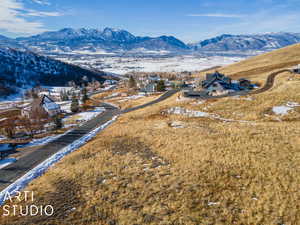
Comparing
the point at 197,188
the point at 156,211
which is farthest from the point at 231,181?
the point at 156,211

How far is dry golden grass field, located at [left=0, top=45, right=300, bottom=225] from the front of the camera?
1234 centimetres

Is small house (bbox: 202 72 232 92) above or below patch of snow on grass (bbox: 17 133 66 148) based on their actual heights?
above

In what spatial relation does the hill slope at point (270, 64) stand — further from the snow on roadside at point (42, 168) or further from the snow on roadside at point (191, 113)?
the snow on roadside at point (42, 168)

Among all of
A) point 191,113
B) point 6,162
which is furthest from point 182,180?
point 191,113

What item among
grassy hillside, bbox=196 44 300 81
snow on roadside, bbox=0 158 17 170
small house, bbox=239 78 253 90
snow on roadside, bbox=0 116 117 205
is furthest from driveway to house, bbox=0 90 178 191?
grassy hillside, bbox=196 44 300 81

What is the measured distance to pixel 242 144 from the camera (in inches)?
875

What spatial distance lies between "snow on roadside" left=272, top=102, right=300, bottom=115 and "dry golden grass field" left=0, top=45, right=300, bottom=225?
3789 millimetres

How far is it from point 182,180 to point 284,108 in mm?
30636

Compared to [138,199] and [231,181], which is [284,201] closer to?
[231,181]

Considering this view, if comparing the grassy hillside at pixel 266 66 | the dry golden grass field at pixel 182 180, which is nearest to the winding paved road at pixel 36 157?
the dry golden grass field at pixel 182 180

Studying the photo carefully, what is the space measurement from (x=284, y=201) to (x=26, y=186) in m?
23.3

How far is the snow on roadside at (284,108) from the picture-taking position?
33594 mm

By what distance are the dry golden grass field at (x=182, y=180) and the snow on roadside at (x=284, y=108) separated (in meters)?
3.79

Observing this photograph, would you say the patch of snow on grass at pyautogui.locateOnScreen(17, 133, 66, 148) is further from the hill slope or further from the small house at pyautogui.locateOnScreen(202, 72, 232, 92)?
the hill slope
